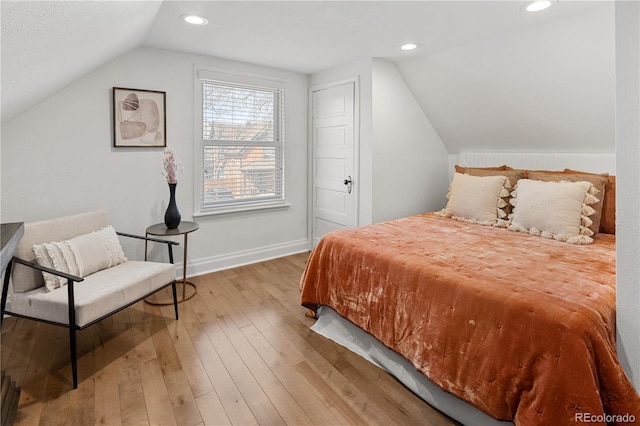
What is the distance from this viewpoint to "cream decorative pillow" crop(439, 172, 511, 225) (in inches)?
124

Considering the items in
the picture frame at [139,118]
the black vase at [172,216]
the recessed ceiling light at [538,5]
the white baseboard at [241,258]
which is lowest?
the white baseboard at [241,258]

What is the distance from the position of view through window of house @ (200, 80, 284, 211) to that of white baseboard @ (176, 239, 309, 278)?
0.57m

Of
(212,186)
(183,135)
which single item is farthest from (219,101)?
(212,186)

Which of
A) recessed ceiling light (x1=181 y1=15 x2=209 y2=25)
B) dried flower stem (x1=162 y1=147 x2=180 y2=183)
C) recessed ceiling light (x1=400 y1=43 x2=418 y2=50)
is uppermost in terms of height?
recessed ceiling light (x1=400 y1=43 x2=418 y2=50)

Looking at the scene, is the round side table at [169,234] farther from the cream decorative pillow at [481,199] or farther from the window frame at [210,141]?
the cream decorative pillow at [481,199]

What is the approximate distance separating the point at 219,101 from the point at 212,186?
3.05 ft

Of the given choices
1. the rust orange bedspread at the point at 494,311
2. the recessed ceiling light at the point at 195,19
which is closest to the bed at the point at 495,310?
the rust orange bedspread at the point at 494,311

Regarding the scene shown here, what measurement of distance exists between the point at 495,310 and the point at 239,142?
3212 mm

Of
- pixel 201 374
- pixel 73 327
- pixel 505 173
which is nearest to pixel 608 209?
pixel 505 173

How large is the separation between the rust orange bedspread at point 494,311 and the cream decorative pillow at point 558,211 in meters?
0.14

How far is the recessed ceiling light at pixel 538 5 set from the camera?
7.35ft

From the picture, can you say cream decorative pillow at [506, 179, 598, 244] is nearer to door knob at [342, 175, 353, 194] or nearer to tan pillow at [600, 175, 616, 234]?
tan pillow at [600, 175, 616, 234]

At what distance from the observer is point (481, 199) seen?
3.21 meters

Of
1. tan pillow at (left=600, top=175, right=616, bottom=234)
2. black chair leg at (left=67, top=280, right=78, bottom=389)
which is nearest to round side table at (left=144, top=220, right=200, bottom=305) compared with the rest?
black chair leg at (left=67, top=280, right=78, bottom=389)
